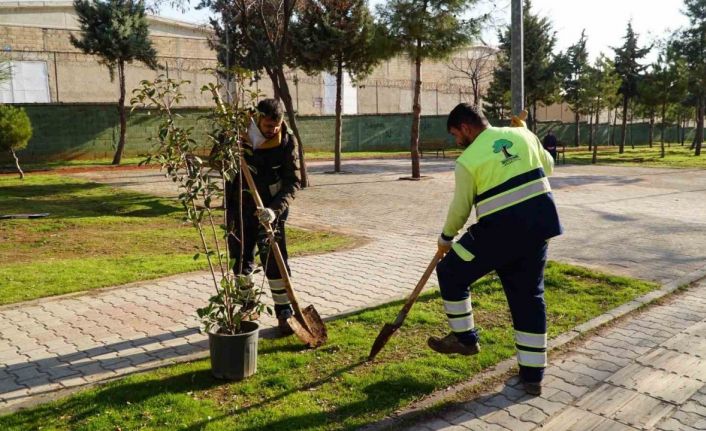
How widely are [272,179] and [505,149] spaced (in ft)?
6.71

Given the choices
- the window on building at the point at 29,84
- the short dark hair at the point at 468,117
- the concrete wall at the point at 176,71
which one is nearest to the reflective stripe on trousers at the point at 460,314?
the short dark hair at the point at 468,117

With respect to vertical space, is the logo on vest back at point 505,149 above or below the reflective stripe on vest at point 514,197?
above

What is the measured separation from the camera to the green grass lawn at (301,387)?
3.51 m

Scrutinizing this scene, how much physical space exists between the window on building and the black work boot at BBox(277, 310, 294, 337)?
2935 cm

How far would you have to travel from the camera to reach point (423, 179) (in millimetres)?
19312

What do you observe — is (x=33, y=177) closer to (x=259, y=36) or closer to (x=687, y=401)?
(x=259, y=36)

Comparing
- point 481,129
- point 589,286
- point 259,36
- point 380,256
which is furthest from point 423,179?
point 481,129

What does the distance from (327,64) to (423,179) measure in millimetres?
6021

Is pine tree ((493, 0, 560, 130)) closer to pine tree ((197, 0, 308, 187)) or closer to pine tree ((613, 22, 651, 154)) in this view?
pine tree ((613, 22, 651, 154))

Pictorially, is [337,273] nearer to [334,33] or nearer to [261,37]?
[334,33]

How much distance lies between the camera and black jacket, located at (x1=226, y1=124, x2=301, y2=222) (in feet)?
16.0

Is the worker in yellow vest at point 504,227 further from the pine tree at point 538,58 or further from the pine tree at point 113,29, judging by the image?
the pine tree at point 538,58

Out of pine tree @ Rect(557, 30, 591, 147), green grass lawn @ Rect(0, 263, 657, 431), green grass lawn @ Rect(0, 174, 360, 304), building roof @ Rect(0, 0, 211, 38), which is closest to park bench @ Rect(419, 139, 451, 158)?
pine tree @ Rect(557, 30, 591, 147)

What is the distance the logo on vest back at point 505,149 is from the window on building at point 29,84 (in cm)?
3094
